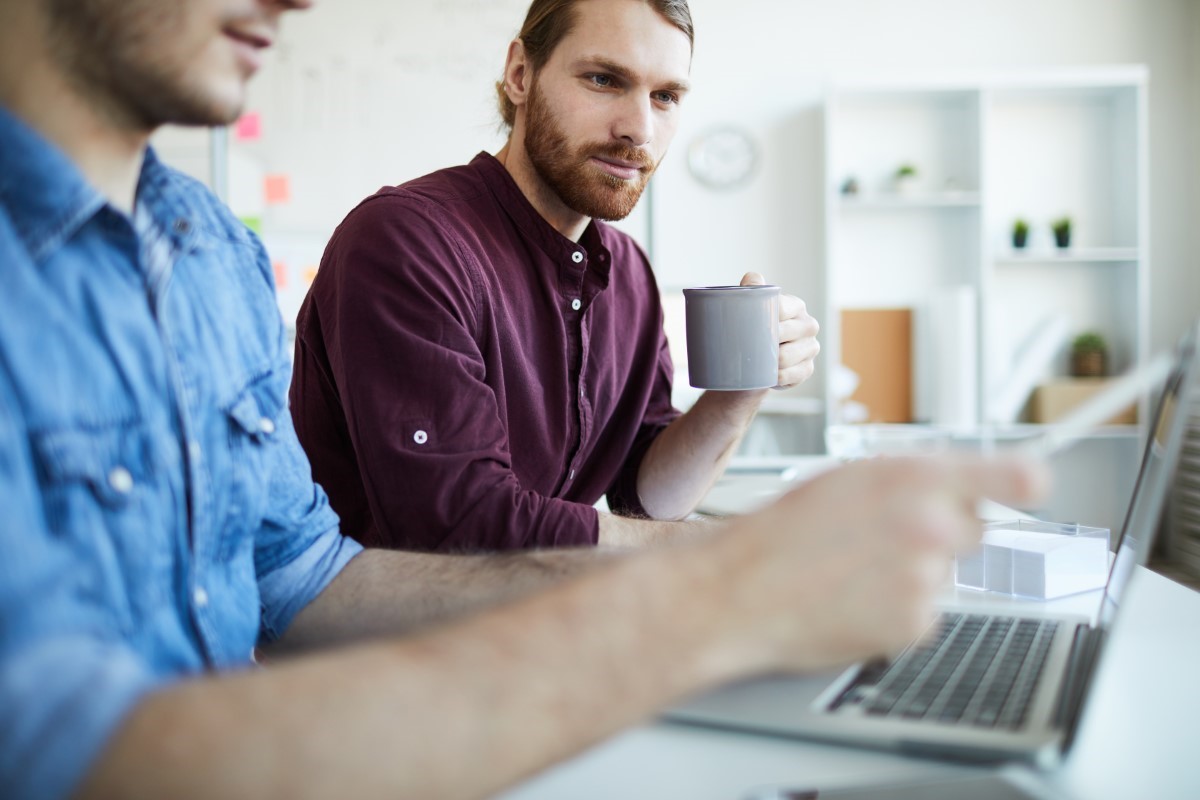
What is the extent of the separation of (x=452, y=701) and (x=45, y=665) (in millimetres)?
189

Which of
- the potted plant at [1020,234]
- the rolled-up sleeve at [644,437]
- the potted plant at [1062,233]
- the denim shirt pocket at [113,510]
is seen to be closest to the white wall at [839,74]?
the potted plant at [1062,233]

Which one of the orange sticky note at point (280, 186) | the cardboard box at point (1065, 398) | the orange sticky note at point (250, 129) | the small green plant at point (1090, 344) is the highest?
the orange sticky note at point (250, 129)

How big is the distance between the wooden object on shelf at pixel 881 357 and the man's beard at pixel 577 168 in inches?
111

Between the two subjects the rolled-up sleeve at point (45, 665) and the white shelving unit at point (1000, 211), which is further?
the white shelving unit at point (1000, 211)

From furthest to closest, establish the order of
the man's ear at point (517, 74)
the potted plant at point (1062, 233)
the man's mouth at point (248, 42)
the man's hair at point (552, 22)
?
the potted plant at point (1062, 233) → the man's ear at point (517, 74) → the man's hair at point (552, 22) → the man's mouth at point (248, 42)

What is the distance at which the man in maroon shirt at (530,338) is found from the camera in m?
1.18

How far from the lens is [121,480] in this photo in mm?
649

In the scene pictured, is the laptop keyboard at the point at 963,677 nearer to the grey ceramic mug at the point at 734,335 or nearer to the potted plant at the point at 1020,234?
the grey ceramic mug at the point at 734,335

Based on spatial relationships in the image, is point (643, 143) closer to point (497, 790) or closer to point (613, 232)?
point (613, 232)

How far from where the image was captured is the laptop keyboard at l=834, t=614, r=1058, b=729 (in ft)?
2.23

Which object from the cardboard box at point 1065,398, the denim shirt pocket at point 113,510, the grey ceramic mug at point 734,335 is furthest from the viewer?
the cardboard box at point 1065,398

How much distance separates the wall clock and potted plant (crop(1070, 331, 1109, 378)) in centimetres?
149

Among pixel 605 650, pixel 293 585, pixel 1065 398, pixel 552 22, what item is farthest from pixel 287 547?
pixel 1065 398

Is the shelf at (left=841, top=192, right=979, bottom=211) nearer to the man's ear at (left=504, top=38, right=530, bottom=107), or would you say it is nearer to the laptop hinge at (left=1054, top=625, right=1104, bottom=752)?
the man's ear at (left=504, top=38, right=530, bottom=107)
